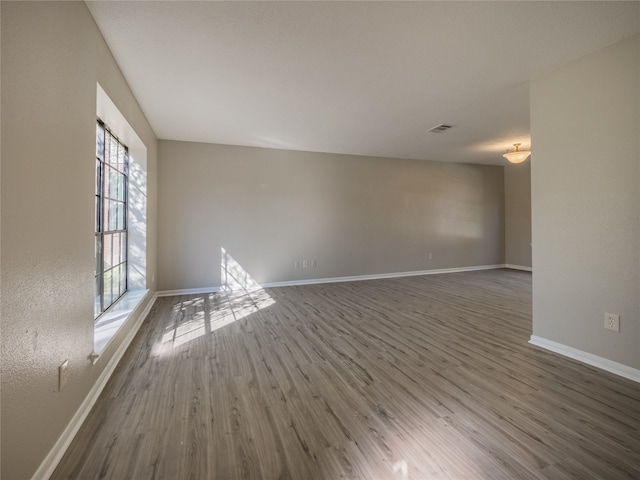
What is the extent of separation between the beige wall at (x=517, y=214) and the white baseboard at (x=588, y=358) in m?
5.32

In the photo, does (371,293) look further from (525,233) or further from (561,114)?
(525,233)

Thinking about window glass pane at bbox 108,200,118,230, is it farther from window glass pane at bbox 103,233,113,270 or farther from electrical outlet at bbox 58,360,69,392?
electrical outlet at bbox 58,360,69,392

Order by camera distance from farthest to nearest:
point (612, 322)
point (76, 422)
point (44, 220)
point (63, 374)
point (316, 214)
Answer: point (316, 214)
point (612, 322)
point (76, 422)
point (63, 374)
point (44, 220)

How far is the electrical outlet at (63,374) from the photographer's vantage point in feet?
4.77

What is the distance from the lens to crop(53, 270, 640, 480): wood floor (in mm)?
1393

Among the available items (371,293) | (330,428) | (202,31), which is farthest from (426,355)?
(202,31)

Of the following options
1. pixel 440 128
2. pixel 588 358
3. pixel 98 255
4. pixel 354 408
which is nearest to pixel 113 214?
pixel 98 255

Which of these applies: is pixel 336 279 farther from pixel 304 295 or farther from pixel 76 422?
pixel 76 422

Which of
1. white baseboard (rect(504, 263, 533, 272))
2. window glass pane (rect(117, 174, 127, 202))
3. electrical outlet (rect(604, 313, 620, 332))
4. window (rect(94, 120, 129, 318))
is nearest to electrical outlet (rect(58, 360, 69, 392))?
window (rect(94, 120, 129, 318))

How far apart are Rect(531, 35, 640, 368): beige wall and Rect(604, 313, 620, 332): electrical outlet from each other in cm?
3

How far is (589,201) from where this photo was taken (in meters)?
2.43

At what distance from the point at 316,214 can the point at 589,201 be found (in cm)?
416

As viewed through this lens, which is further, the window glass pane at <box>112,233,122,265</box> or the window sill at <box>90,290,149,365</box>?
the window glass pane at <box>112,233,122,265</box>

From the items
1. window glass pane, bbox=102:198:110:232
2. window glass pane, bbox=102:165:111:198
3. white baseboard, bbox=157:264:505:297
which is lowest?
white baseboard, bbox=157:264:505:297
